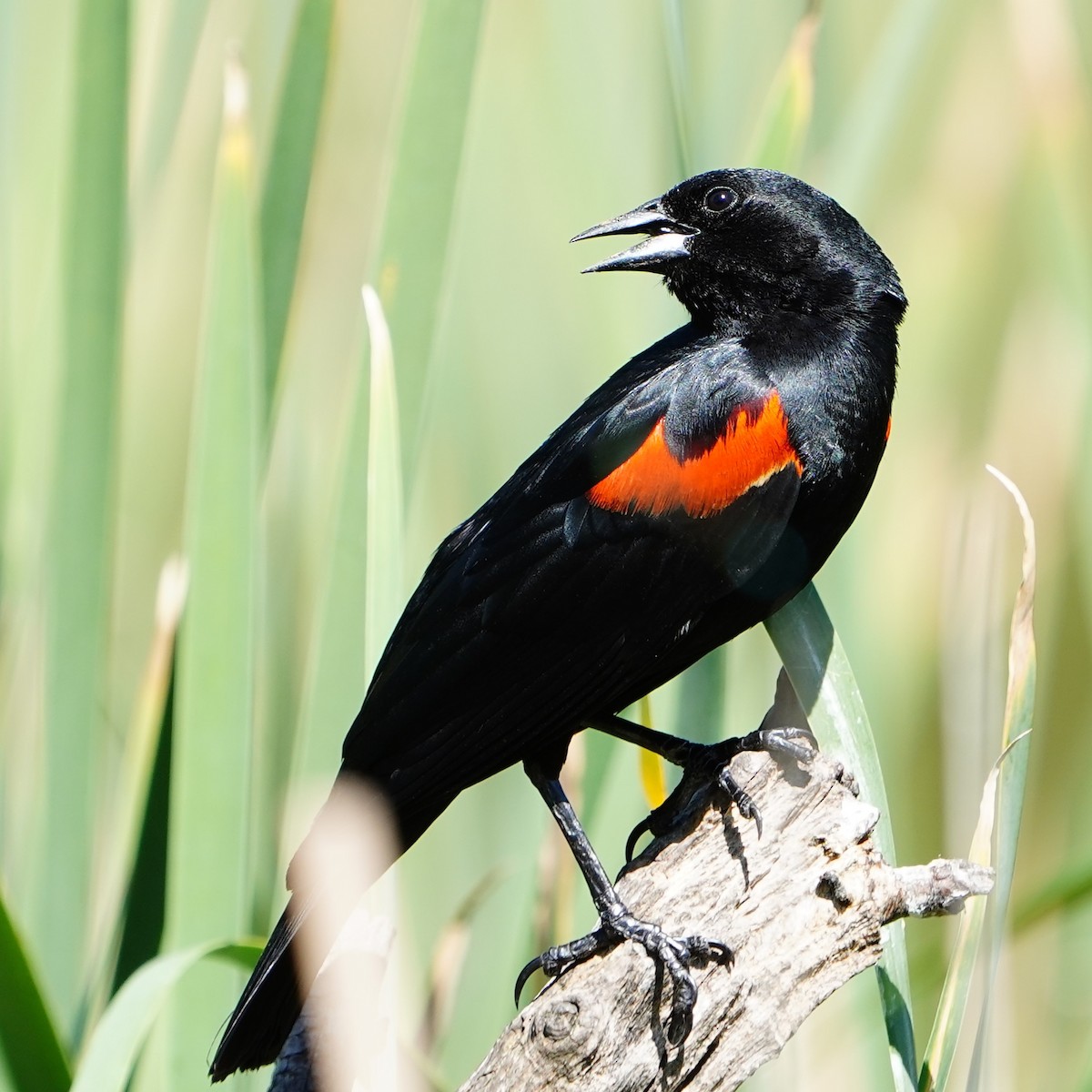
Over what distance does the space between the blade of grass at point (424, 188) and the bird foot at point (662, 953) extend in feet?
1.60

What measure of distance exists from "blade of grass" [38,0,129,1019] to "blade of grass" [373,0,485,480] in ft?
0.97

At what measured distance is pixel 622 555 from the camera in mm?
1416

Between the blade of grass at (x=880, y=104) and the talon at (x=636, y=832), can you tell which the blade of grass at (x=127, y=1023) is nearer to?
the talon at (x=636, y=832)

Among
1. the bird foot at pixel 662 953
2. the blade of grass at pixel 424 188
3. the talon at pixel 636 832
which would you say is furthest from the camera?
the talon at pixel 636 832

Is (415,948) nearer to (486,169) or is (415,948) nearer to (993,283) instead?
(486,169)

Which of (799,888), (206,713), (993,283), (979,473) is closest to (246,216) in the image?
(206,713)

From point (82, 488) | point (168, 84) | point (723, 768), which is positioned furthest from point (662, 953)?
point (168, 84)

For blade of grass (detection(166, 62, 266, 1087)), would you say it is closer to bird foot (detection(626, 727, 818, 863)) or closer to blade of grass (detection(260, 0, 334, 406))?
blade of grass (detection(260, 0, 334, 406))

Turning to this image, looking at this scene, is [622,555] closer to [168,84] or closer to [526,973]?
[526,973]

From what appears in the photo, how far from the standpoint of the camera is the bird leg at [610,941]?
41.9 inches

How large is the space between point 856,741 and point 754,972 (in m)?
0.20

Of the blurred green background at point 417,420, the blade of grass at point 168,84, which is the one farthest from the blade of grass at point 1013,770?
the blade of grass at point 168,84

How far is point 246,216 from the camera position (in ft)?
4.19

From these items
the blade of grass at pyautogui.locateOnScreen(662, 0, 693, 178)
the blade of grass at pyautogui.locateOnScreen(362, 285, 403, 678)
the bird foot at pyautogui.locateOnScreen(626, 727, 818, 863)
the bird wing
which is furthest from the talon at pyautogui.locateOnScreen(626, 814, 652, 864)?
the blade of grass at pyautogui.locateOnScreen(662, 0, 693, 178)
